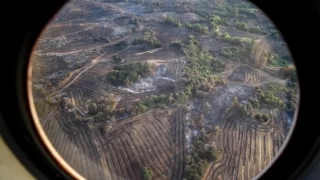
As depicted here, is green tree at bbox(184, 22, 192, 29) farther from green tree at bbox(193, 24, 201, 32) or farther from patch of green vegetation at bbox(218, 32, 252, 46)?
patch of green vegetation at bbox(218, 32, 252, 46)

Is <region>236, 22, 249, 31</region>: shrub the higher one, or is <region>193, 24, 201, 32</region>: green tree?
<region>236, 22, 249, 31</region>: shrub

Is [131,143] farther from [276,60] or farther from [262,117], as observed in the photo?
[276,60]

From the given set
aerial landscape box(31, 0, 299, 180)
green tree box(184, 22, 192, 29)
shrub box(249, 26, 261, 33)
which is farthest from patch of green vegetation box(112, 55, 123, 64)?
shrub box(249, 26, 261, 33)

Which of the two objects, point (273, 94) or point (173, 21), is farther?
point (173, 21)

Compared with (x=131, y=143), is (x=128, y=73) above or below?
above

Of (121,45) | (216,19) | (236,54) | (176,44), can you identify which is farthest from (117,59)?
(216,19)

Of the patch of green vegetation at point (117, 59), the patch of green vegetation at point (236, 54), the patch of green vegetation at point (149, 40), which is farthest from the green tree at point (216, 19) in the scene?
the patch of green vegetation at point (117, 59)

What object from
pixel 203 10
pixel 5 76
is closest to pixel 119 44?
pixel 203 10
